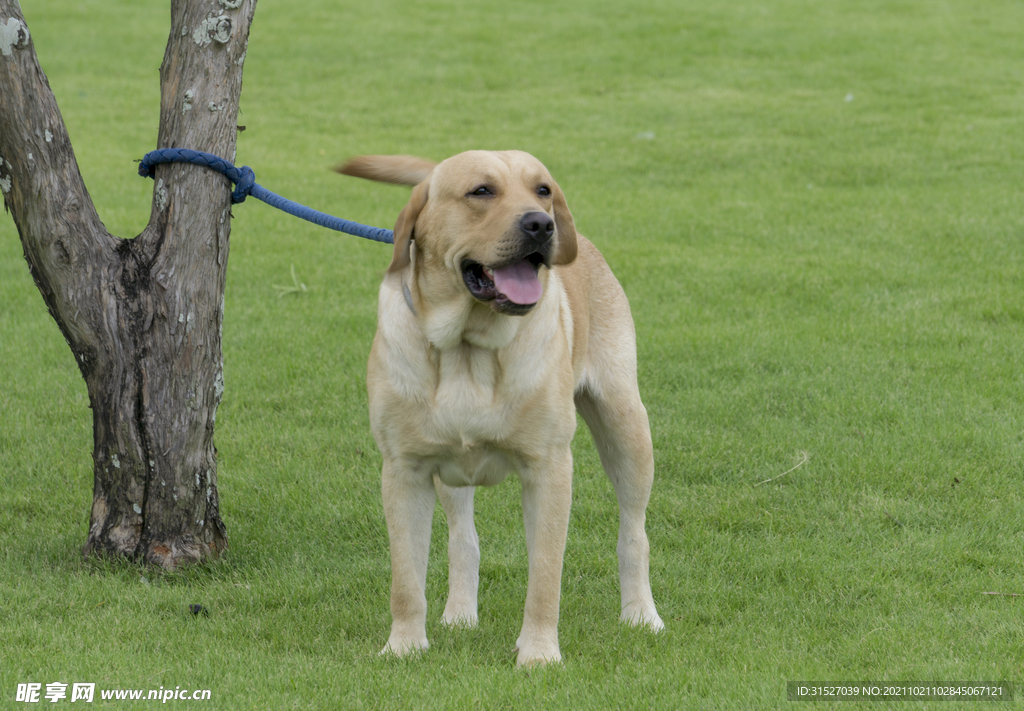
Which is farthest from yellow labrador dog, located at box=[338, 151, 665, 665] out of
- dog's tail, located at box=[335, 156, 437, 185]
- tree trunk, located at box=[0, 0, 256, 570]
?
tree trunk, located at box=[0, 0, 256, 570]

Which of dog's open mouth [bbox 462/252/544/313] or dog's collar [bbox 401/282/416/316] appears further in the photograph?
dog's collar [bbox 401/282/416/316]

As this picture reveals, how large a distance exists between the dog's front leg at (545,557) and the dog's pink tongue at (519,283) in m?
0.63

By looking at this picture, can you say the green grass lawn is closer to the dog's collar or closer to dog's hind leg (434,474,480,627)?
dog's hind leg (434,474,480,627)

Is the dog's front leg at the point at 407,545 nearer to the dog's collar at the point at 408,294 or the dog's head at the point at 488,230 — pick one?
the dog's collar at the point at 408,294

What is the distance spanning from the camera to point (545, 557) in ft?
12.0

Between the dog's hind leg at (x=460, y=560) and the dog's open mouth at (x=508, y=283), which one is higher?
the dog's open mouth at (x=508, y=283)

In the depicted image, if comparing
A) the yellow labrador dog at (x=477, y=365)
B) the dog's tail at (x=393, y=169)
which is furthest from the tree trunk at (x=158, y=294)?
the yellow labrador dog at (x=477, y=365)

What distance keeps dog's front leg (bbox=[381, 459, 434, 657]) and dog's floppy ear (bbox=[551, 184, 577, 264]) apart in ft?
2.95

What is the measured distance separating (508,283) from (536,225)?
0.70 feet

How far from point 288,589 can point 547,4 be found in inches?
758

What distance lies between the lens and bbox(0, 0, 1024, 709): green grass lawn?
146 inches

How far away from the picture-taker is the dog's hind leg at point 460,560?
4152 millimetres

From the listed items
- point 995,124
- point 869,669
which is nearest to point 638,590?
point 869,669

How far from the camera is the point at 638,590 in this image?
417cm
